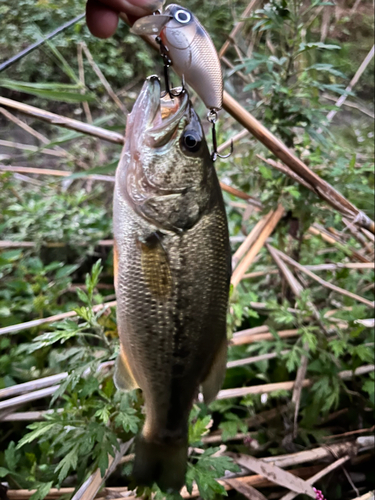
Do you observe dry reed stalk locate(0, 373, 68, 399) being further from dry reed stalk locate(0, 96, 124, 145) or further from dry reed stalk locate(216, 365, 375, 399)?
dry reed stalk locate(0, 96, 124, 145)

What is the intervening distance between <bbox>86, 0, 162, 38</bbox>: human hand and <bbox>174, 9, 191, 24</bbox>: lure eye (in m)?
0.10

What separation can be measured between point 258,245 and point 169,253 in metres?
0.62

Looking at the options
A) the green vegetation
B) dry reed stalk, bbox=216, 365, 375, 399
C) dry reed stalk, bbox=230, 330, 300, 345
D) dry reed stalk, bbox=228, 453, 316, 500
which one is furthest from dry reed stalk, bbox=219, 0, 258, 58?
dry reed stalk, bbox=228, 453, 316, 500

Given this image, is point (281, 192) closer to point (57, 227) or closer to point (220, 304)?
point (220, 304)

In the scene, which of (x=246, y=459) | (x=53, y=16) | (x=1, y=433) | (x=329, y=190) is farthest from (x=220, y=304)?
(x=53, y=16)

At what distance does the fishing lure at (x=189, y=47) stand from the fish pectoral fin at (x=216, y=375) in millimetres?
528

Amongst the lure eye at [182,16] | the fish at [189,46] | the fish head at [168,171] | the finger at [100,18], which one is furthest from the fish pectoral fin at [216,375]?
the finger at [100,18]

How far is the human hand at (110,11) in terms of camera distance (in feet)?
2.26

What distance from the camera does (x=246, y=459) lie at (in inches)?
48.5

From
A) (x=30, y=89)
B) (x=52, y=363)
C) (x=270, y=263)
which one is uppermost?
(x=30, y=89)

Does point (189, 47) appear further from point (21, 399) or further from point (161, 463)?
point (21, 399)

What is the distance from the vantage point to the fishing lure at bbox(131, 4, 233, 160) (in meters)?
0.59

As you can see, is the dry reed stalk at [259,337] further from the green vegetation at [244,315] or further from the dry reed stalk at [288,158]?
the dry reed stalk at [288,158]

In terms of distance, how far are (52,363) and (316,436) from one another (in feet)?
3.45
